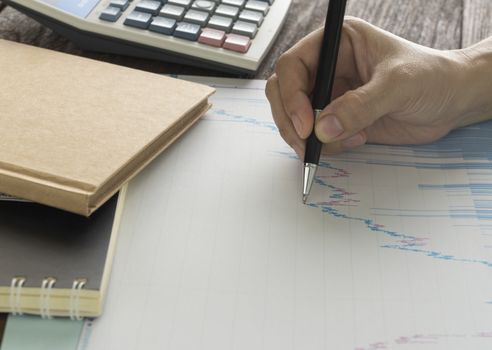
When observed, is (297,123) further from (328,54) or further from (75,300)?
(75,300)

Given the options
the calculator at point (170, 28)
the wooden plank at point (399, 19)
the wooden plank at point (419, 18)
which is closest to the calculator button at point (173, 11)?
the calculator at point (170, 28)

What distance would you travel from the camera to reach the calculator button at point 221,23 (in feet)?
2.04

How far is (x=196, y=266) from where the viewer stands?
1.45ft

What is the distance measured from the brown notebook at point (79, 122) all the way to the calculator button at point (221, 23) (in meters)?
0.09

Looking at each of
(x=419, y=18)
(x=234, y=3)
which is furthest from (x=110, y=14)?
(x=419, y=18)

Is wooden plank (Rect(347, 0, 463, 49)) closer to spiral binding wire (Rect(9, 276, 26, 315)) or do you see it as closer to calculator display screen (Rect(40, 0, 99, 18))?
calculator display screen (Rect(40, 0, 99, 18))

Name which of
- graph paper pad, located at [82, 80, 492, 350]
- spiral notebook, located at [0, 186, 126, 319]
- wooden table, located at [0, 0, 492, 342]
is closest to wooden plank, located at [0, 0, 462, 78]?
wooden table, located at [0, 0, 492, 342]

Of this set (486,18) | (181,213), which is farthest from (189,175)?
(486,18)

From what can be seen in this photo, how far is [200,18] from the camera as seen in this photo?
63 cm

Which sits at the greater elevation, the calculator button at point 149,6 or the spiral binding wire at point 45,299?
the calculator button at point 149,6

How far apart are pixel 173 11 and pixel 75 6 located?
0.10 m

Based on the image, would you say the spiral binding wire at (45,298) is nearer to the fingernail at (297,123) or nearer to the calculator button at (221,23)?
the fingernail at (297,123)

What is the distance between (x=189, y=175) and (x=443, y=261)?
21 cm

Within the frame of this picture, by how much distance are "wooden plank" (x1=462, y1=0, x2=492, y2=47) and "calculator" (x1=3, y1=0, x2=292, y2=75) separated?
0.21 m
